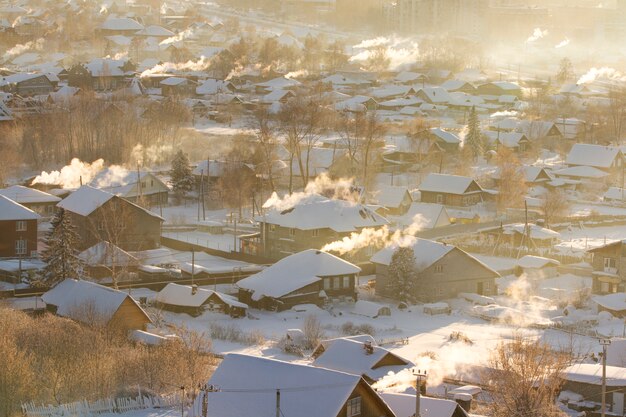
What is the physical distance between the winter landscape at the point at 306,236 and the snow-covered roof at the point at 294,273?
2.0 inches

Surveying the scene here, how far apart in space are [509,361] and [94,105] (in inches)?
1050

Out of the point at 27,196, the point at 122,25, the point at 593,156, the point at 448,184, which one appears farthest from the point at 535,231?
the point at 122,25

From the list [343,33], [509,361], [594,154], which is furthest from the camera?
[343,33]

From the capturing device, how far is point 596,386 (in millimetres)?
17547

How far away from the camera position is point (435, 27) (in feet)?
287

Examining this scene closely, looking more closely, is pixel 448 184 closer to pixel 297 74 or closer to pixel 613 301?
pixel 613 301

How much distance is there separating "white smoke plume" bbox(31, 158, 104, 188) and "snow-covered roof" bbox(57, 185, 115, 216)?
4328mm

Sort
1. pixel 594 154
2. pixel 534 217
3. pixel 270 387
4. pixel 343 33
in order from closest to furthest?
1. pixel 270 387
2. pixel 534 217
3. pixel 594 154
4. pixel 343 33

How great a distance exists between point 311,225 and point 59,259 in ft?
22.9

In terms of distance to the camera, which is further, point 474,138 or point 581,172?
point 474,138

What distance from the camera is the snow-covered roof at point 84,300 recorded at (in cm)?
2058

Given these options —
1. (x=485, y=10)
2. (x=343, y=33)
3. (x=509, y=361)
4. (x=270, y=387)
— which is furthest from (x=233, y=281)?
(x=485, y=10)

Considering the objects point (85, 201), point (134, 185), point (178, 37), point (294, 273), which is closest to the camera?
point (294, 273)

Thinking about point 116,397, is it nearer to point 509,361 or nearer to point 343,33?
point 509,361
